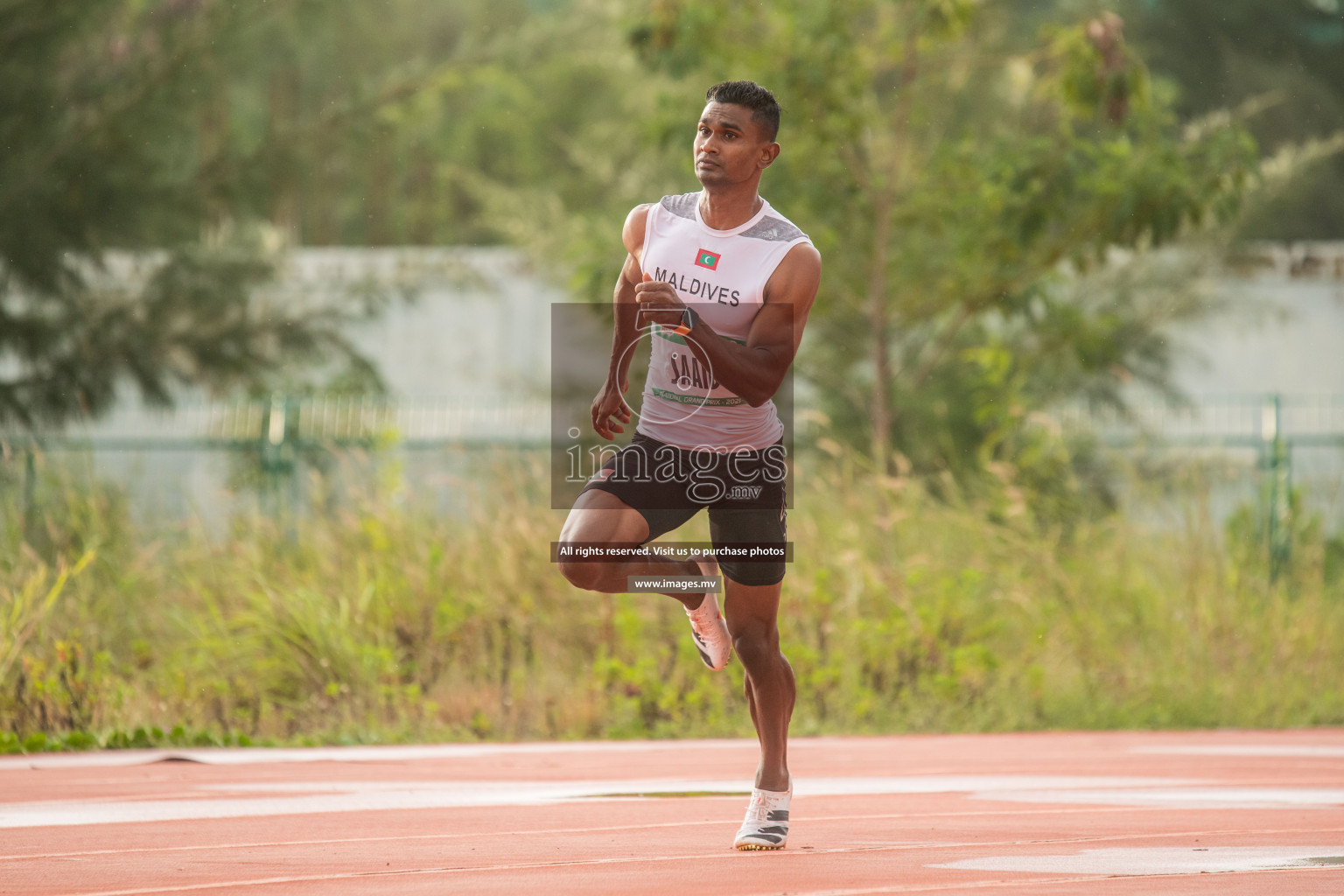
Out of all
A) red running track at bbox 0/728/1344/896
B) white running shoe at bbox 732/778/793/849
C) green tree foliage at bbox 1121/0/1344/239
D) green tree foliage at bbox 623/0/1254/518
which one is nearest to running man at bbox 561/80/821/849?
white running shoe at bbox 732/778/793/849

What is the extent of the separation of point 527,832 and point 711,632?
38.7 inches

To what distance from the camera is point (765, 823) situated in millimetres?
4969

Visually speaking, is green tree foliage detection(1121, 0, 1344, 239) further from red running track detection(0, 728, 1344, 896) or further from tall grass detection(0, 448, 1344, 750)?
red running track detection(0, 728, 1344, 896)

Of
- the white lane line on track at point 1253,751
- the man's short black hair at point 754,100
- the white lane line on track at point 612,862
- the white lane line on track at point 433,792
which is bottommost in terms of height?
the white lane line on track at point 1253,751

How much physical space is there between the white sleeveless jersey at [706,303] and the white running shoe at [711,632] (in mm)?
555

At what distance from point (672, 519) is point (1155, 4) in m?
29.8

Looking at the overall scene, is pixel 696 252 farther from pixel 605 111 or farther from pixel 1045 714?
pixel 605 111

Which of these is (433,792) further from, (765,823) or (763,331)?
(763,331)

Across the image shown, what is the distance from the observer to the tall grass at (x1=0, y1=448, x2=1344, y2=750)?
9.42 metres

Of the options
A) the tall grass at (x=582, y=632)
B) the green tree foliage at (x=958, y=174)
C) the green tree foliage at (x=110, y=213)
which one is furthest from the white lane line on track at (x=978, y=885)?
the green tree foliage at (x=110, y=213)

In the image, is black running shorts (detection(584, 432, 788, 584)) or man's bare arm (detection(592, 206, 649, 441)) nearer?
black running shorts (detection(584, 432, 788, 584))

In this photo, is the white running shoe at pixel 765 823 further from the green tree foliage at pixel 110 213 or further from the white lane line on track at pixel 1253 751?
the green tree foliage at pixel 110 213

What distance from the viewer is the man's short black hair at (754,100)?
16.2 ft

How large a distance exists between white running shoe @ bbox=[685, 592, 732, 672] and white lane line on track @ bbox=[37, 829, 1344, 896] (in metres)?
0.63
